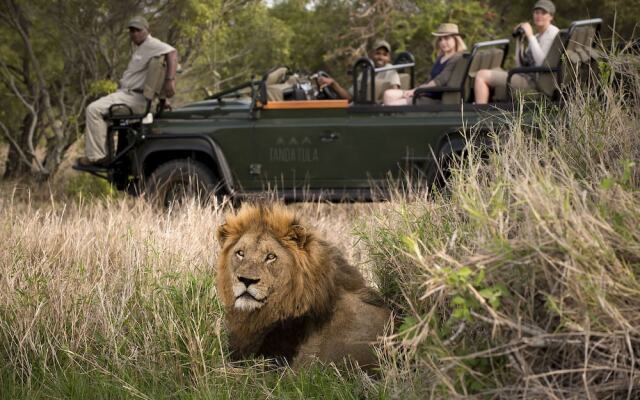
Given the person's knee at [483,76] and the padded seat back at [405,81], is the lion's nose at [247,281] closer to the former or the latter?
the person's knee at [483,76]

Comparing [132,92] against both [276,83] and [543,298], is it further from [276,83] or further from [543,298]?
[543,298]

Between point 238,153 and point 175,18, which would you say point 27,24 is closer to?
point 175,18

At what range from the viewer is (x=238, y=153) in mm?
9062

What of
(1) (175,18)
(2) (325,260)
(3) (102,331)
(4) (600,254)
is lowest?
(3) (102,331)

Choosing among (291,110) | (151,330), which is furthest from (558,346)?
(291,110)

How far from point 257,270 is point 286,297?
0.17 metres

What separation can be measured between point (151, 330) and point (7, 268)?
111 cm

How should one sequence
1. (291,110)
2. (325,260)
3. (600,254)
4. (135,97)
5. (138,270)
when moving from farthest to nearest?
(135,97) → (291,110) → (138,270) → (325,260) → (600,254)

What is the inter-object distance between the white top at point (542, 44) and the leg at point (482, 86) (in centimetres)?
42

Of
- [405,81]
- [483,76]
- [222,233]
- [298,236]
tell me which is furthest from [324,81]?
[298,236]

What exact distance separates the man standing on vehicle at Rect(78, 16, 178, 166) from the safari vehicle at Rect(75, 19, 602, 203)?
0.35 ft

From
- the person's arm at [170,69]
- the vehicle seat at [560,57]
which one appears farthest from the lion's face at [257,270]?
the person's arm at [170,69]

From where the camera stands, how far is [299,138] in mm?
8883

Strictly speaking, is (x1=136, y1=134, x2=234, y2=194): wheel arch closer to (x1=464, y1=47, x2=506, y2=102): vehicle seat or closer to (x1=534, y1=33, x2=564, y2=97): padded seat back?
(x1=464, y1=47, x2=506, y2=102): vehicle seat
